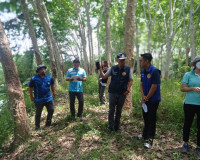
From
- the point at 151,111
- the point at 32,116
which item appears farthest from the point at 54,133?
Answer: the point at 151,111

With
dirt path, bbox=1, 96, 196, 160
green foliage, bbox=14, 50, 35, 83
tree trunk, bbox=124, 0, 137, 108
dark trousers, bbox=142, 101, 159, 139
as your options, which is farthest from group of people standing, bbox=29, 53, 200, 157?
green foliage, bbox=14, 50, 35, 83

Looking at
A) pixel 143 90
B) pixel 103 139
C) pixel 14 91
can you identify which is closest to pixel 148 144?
pixel 103 139

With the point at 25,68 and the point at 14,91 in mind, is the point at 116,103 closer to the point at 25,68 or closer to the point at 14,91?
the point at 14,91

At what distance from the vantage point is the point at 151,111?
2938 mm

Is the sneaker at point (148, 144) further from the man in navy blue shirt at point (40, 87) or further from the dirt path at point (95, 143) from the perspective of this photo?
the man in navy blue shirt at point (40, 87)

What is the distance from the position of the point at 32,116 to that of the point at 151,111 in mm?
4469

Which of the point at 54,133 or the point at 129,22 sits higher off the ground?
the point at 129,22

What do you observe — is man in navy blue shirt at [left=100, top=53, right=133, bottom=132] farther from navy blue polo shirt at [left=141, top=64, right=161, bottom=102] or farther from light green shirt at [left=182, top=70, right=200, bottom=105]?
light green shirt at [left=182, top=70, right=200, bottom=105]

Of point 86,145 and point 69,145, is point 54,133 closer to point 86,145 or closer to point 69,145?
point 69,145

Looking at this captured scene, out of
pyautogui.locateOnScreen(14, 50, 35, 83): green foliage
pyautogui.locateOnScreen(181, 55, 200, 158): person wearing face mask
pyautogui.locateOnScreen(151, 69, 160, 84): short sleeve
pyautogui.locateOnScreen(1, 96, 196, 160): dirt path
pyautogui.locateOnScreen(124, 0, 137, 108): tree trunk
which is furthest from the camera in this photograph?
pyautogui.locateOnScreen(14, 50, 35, 83): green foliage

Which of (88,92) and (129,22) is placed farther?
(88,92)

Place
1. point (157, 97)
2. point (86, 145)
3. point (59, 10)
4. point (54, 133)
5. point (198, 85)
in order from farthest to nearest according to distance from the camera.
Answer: point (59, 10), point (54, 133), point (86, 145), point (157, 97), point (198, 85)

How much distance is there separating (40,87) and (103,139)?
2213 millimetres

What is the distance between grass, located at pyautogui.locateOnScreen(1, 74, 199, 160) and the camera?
9.41 ft
